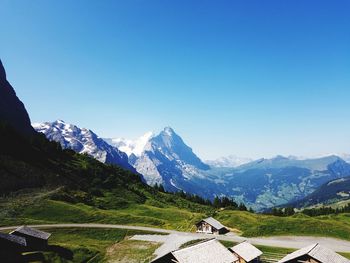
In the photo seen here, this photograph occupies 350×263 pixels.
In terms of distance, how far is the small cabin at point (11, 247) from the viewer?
6159 cm

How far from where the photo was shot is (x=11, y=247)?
209 feet

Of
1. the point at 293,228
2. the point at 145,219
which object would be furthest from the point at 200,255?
the point at 145,219

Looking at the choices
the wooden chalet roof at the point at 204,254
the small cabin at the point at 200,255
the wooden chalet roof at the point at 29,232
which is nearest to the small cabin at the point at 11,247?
the wooden chalet roof at the point at 29,232

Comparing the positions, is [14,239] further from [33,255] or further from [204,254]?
[204,254]

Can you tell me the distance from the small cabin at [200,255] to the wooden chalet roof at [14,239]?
95.0 ft

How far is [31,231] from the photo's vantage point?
243ft

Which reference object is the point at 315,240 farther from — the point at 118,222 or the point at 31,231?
the point at 31,231

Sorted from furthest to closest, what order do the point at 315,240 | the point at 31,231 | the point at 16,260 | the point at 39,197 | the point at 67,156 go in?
the point at 67,156 < the point at 39,197 < the point at 315,240 < the point at 31,231 < the point at 16,260

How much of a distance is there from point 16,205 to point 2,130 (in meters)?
52.7

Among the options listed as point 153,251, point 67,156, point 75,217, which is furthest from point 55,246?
point 67,156

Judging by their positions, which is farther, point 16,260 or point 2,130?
point 2,130

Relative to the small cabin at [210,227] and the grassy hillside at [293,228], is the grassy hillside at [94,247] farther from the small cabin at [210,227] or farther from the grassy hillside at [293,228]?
the grassy hillside at [293,228]

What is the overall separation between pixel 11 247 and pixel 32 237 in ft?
29.9

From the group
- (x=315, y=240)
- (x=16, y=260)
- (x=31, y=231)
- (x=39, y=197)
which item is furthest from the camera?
(x=39, y=197)
